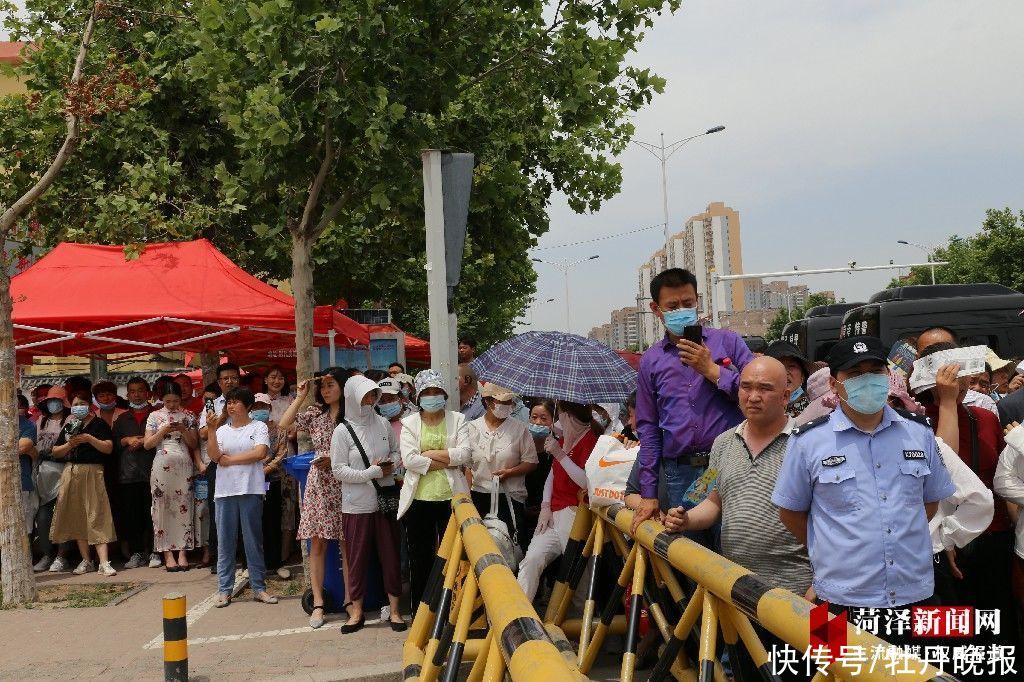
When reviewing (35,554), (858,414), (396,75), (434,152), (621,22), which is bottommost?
(35,554)

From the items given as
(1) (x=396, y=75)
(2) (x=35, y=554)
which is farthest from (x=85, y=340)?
(1) (x=396, y=75)

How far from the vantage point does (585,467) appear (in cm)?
681

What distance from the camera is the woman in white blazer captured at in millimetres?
7797

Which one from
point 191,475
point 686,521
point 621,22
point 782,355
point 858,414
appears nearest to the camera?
point 858,414

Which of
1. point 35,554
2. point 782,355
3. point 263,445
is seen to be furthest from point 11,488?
point 782,355

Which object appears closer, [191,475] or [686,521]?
[686,521]

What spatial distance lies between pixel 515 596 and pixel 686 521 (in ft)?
4.22

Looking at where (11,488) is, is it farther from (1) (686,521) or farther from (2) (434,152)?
(1) (686,521)

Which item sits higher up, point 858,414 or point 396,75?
point 396,75

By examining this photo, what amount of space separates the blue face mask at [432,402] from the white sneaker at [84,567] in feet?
18.6

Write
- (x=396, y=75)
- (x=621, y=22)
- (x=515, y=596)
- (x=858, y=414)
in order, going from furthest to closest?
(x=621, y=22)
(x=396, y=75)
(x=858, y=414)
(x=515, y=596)

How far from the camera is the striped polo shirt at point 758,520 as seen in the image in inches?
171

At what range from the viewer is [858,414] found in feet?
13.0

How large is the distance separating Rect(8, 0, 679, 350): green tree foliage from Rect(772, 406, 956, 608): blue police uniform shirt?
5812mm
